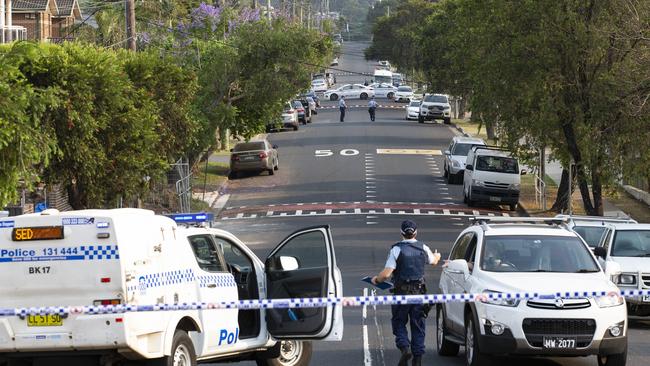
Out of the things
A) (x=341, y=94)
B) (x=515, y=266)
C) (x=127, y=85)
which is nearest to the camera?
(x=515, y=266)

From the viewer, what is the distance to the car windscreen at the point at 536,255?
1428cm

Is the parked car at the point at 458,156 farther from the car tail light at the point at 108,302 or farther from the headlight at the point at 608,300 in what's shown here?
the car tail light at the point at 108,302

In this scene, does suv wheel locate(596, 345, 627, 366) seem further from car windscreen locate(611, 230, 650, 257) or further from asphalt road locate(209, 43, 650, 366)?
car windscreen locate(611, 230, 650, 257)

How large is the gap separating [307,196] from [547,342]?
105 ft

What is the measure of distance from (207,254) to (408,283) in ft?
8.11

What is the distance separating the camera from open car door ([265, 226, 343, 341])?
12.6 meters

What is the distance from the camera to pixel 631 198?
4462cm

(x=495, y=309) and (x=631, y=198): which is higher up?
(x=495, y=309)

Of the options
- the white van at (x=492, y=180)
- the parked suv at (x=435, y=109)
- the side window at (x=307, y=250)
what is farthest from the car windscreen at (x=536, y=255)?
the parked suv at (x=435, y=109)

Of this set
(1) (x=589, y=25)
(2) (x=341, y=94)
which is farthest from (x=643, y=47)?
(2) (x=341, y=94)

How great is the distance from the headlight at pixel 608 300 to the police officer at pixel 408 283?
187 centimetres

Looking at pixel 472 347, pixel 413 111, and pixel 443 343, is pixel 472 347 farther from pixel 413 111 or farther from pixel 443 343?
pixel 413 111

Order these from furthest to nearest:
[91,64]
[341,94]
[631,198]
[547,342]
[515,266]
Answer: [341,94]
[631,198]
[91,64]
[515,266]
[547,342]

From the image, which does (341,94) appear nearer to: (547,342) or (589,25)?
(589,25)
